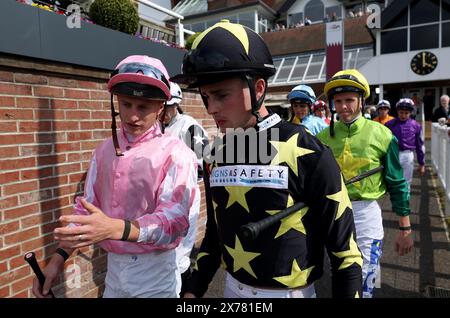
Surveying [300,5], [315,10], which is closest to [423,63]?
[315,10]

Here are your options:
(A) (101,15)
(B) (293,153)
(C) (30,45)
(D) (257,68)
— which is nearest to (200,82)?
(D) (257,68)

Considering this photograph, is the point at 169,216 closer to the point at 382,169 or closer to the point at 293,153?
the point at 293,153

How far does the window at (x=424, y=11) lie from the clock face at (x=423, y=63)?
8.26 feet

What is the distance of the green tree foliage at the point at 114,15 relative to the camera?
3.94 m

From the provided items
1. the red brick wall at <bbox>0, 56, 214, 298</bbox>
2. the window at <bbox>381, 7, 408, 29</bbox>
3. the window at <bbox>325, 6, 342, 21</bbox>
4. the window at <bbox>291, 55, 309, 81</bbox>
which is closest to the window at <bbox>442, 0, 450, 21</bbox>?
the window at <bbox>381, 7, 408, 29</bbox>

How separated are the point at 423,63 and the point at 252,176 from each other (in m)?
24.5

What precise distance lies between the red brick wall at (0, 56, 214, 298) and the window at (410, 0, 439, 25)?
2523 cm

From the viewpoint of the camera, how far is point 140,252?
1.94 m

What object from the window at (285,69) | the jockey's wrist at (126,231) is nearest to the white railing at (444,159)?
the jockey's wrist at (126,231)

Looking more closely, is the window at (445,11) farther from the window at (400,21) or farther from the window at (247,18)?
the window at (247,18)

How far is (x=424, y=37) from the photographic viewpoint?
2223cm

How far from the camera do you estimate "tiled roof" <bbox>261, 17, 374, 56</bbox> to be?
25.3 metres

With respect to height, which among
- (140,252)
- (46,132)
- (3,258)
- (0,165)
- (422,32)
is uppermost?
(422,32)

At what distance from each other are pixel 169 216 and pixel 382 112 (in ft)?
25.9
